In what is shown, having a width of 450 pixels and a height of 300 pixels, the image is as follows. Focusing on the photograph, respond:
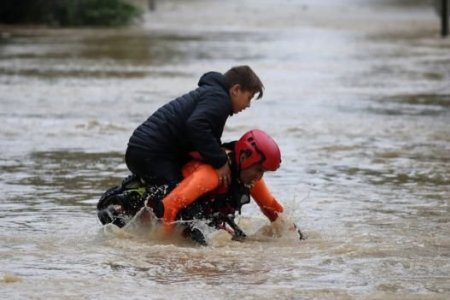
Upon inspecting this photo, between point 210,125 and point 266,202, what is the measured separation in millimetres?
838

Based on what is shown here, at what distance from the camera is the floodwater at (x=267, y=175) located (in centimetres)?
673

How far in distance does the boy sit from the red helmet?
0.15 meters

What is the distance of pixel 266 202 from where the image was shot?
26.8 feet

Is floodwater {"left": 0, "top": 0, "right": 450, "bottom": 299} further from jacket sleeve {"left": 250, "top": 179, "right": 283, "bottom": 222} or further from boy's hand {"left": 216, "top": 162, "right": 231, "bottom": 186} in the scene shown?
boy's hand {"left": 216, "top": 162, "right": 231, "bottom": 186}

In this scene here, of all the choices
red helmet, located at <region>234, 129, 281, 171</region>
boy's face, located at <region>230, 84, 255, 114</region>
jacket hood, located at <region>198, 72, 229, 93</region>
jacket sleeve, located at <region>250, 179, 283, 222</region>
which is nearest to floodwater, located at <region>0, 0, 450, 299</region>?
jacket sleeve, located at <region>250, 179, 283, 222</region>

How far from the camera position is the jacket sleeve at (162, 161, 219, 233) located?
7.58 meters

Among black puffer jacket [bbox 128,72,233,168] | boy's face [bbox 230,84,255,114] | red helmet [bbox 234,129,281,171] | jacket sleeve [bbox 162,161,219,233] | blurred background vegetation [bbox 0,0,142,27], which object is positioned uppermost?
boy's face [bbox 230,84,255,114]

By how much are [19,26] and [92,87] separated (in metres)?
19.0

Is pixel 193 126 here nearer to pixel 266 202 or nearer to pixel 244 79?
pixel 244 79

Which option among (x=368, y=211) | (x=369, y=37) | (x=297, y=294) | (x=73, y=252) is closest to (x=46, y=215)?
(x=73, y=252)

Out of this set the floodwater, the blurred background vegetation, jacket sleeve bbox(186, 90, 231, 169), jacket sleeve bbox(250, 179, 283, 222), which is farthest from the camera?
the blurred background vegetation

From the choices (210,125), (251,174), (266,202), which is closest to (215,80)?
(210,125)

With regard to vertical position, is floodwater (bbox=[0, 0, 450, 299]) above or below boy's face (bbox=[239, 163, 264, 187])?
below

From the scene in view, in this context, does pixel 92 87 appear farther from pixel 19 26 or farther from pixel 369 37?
pixel 19 26
